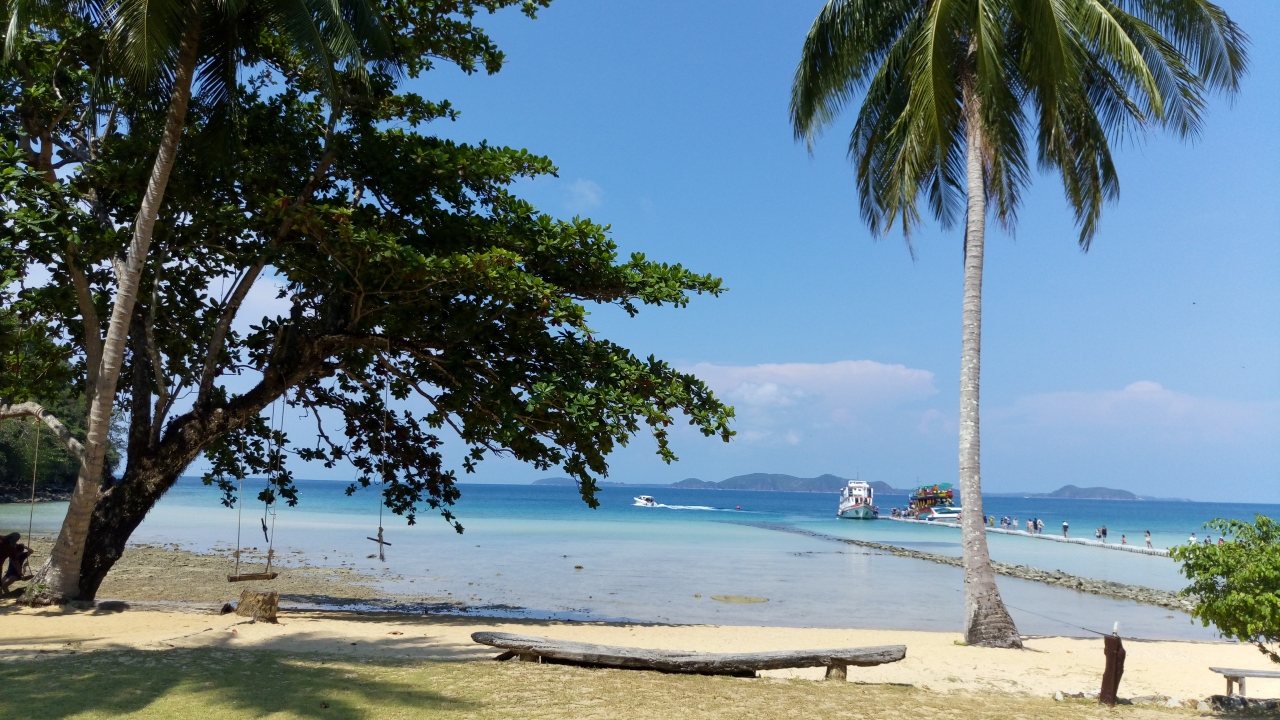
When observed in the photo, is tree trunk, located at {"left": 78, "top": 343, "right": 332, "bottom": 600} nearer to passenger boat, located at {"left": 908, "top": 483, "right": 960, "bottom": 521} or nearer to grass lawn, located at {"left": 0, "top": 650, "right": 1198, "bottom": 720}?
grass lawn, located at {"left": 0, "top": 650, "right": 1198, "bottom": 720}

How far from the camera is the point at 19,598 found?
407 inches

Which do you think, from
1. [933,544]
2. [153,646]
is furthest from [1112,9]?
[933,544]

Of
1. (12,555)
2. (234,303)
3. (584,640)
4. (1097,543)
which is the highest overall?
(234,303)

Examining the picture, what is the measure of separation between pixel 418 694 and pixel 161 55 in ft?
22.6

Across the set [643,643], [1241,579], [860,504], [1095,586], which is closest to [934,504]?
[860,504]

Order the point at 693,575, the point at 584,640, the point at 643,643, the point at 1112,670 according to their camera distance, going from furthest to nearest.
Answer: the point at 693,575 < the point at 584,640 < the point at 643,643 < the point at 1112,670

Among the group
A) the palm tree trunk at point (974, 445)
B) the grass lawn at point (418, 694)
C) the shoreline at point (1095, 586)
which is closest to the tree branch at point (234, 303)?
the grass lawn at point (418, 694)

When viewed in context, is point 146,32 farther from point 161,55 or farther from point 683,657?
point 683,657

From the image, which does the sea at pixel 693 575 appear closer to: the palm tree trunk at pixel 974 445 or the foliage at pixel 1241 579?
the palm tree trunk at pixel 974 445

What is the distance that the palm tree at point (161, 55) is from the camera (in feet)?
28.0

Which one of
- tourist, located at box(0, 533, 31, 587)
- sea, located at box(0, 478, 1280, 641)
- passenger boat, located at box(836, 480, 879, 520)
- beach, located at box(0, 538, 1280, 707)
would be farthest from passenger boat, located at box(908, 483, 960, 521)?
tourist, located at box(0, 533, 31, 587)

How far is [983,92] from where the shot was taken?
36.0ft

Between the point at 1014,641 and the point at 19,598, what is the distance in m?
12.4

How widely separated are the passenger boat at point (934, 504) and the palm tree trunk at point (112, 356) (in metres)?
63.1
